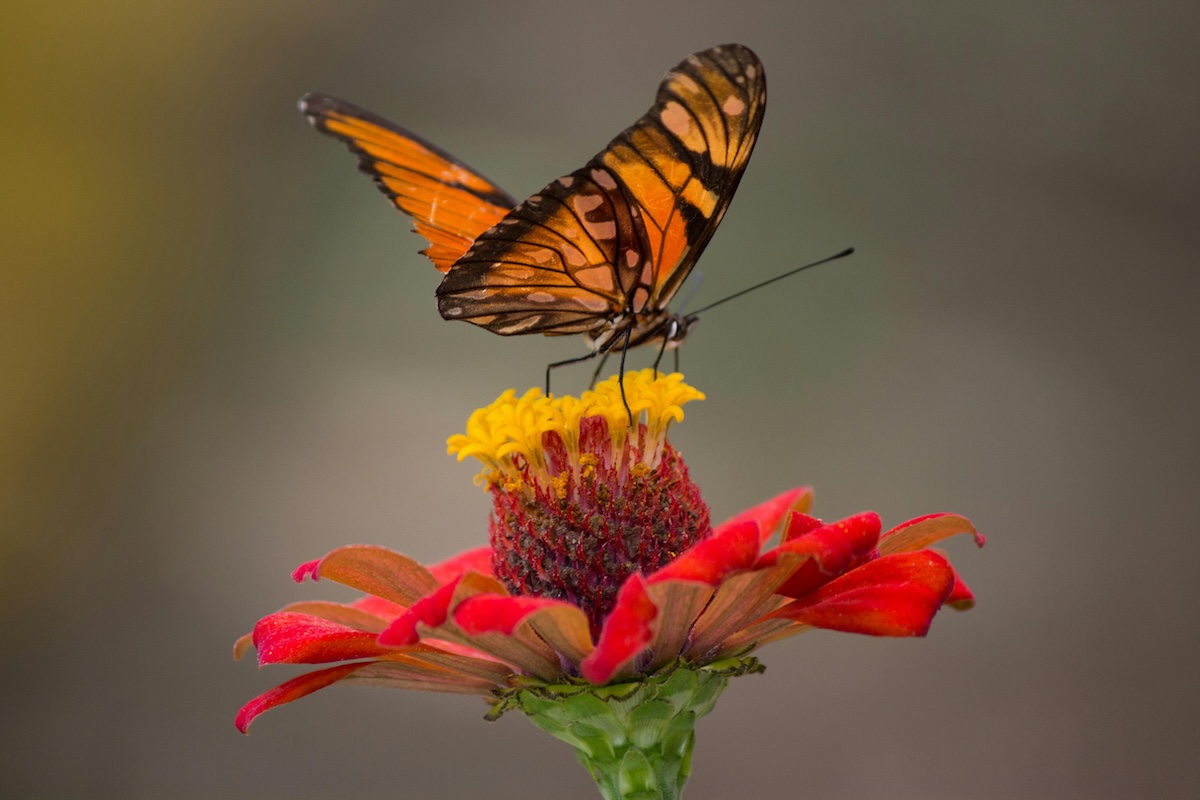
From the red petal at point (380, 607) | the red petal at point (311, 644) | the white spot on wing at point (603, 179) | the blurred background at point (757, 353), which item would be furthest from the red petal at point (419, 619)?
the blurred background at point (757, 353)

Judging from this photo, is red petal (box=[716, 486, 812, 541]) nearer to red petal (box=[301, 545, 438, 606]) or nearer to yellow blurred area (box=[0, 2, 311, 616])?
red petal (box=[301, 545, 438, 606])

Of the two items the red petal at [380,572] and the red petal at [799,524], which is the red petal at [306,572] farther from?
the red petal at [799,524]

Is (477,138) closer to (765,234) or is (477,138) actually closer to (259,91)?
(259,91)

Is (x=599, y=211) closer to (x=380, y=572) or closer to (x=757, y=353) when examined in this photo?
(x=380, y=572)

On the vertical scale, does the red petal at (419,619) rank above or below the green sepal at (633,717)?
above

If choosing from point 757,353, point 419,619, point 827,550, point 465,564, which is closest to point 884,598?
point 827,550

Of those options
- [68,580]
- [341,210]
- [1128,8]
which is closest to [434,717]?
[68,580]

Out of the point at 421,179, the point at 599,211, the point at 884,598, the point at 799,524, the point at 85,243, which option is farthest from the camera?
the point at 85,243
